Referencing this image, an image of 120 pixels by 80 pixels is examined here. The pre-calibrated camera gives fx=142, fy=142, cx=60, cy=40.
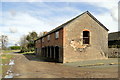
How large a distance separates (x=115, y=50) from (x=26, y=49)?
5097 centimetres

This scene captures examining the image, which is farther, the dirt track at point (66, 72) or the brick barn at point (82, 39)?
the brick barn at point (82, 39)

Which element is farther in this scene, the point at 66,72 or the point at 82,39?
the point at 82,39

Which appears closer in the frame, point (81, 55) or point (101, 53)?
point (81, 55)

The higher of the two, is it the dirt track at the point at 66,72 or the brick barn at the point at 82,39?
the brick barn at the point at 82,39

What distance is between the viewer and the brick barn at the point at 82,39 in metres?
22.7

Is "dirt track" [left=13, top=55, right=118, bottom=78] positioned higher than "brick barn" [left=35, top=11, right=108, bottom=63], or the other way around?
"brick barn" [left=35, top=11, right=108, bottom=63]

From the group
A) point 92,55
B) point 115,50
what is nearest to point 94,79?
point 92,55

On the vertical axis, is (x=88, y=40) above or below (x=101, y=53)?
above

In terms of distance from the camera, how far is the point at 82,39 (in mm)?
24094

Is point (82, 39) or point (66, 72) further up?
point (82, 39)

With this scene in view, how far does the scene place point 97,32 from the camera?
83.8 feet

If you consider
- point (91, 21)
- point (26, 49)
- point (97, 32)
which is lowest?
point (26, 49)

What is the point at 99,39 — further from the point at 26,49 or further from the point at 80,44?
the point at 26,49

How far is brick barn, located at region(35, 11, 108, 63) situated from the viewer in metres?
22.7
